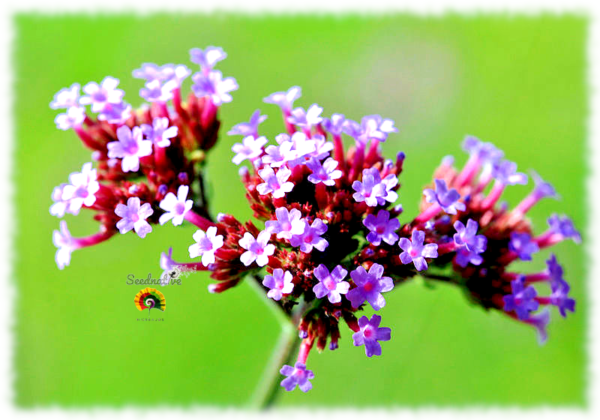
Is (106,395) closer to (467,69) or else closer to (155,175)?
(155,175)

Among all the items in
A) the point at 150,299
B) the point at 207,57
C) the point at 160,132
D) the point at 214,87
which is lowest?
the point at 150,299

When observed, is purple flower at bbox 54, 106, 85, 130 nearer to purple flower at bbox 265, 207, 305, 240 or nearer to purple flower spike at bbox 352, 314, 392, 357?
purple flower at bbox 265, 207, 305, 240

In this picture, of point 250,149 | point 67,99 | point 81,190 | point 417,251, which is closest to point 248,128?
point 250,149

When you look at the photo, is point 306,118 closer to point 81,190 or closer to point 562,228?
point 81,190

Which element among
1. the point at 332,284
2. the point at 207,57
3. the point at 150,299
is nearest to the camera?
the point at 332,284

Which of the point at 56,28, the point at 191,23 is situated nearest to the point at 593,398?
the point at 191,23

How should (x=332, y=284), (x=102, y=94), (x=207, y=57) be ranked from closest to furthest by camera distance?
(x=332, y=284)
(x=102, y=94)
(x=207, y=57)

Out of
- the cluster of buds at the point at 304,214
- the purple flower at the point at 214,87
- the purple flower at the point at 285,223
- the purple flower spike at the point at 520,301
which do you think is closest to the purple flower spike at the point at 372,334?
the cluster of buds at the point at 304,214
